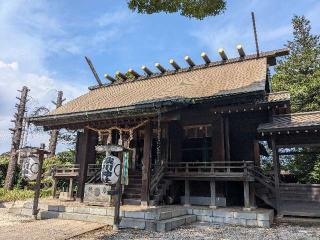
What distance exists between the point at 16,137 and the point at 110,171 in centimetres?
1748

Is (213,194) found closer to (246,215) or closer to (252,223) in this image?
(246,215)

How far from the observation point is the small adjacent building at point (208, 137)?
39.0ft

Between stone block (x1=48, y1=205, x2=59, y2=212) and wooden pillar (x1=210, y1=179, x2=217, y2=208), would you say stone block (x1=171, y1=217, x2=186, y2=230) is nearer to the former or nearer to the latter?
wooden pillar (x1=210, y1=179, x2=217, y2=208)

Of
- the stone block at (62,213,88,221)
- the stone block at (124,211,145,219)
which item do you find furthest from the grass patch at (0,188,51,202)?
the stone block at (124,211,145,219)

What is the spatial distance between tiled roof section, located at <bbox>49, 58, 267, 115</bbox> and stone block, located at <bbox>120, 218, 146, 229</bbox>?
476 centimetres

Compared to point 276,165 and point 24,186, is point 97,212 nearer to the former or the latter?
point 276,165

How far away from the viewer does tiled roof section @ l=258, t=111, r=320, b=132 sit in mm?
11234

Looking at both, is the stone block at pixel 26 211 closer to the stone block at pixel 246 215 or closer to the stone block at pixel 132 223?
the stone block at pixel 132 223

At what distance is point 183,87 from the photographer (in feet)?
53.6

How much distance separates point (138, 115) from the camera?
12.4m

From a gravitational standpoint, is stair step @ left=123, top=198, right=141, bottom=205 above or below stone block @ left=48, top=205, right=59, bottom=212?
above

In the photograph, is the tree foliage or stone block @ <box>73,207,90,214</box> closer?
Answer: the tree foliage

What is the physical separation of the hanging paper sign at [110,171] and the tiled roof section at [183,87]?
3.00 metres

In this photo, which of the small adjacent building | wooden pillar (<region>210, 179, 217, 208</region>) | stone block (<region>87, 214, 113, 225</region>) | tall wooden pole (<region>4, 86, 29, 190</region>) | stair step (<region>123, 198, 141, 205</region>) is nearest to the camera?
stone block (<region>87, 214, 113, 225</region>)
